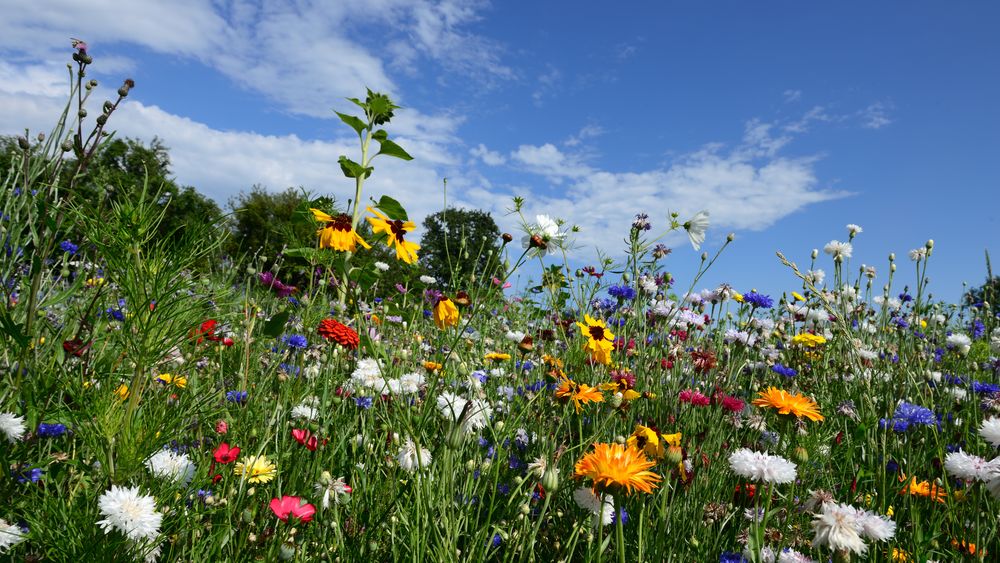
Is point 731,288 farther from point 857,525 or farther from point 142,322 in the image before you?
point 142,322

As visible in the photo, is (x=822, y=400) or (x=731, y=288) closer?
(x=822, y=400)

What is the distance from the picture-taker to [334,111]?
2990 millimetres

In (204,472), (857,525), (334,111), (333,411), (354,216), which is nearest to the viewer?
(857,525)

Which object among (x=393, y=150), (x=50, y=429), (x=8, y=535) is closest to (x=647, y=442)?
(x=8, y=535)

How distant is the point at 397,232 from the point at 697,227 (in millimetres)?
1608

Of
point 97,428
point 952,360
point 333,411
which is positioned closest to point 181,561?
point 97,428

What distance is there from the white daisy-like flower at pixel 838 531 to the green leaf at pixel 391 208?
1908 millimetres

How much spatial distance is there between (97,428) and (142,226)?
18.7 inches

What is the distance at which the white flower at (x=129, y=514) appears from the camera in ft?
3.68

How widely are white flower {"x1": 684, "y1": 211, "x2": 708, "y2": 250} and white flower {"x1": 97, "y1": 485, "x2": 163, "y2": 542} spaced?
257 cm

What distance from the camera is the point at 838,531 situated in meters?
1.17

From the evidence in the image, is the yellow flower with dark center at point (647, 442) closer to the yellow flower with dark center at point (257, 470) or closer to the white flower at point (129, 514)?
the yellow flower with dark center at point (257, 470)

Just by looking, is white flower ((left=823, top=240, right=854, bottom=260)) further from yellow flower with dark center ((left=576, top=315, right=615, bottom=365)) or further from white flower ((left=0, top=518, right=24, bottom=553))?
white flower ((left=0, top=518, right=24, bottom=553))

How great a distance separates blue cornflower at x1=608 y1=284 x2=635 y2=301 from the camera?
329cm
